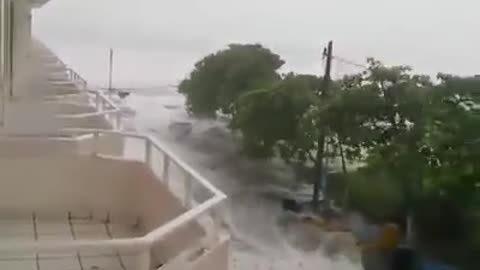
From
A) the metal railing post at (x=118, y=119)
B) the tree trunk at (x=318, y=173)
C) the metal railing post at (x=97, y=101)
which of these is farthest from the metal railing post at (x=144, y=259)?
the metal railing post at (x=97, y=101)

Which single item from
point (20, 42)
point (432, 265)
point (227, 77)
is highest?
point (20, 42)

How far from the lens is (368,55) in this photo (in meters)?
2.13

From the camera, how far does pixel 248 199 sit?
224 cm

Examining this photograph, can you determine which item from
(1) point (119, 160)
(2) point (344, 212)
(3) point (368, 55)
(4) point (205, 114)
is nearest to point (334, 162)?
(2) point (344, 212)

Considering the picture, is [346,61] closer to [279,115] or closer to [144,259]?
[279,115]

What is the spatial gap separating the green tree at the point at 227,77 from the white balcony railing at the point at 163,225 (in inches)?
10.1

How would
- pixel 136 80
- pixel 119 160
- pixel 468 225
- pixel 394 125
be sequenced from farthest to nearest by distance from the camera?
1. pixel 136 80
2. pixel 119 160
3. pixel 394 125
4. pixel 468 225

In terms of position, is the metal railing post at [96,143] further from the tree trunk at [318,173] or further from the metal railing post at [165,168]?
the tree trunk at [318,173]

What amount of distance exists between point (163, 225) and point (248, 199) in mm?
812

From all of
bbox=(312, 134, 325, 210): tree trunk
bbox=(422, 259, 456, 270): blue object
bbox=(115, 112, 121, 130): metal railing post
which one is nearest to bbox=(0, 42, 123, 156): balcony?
bbox=(115, 112, 121, 130): metal railing post

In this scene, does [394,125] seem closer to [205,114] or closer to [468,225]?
[468,225]

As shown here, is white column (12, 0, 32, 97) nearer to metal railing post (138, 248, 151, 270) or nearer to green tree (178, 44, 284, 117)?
green tree (178, 44, 284, 117)

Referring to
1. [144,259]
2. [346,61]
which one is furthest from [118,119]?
[144,259]

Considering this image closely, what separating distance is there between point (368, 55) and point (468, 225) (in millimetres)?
612
